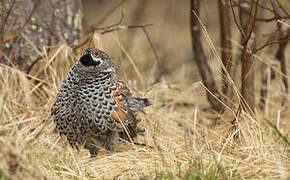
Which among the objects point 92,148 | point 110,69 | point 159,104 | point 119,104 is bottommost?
point 92,148

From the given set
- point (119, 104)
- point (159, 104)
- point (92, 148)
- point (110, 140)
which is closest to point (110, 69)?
point (119, 104)

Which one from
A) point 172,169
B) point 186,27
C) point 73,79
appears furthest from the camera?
point 186,27

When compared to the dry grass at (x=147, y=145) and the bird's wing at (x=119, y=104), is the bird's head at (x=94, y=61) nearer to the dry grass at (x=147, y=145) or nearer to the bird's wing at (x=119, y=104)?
the bird's wing at (x=119, y=104)

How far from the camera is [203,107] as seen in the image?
18.9 feet

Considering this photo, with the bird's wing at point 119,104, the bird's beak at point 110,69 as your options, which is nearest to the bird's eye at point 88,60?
the bird's beak at point 110,69

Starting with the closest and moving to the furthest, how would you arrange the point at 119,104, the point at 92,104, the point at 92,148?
1. the point at 92,104
2. the point at 119,104
3. the point at 92,148

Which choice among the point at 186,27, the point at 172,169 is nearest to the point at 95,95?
the point at 172,169

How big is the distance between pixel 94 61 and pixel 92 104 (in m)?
0.35

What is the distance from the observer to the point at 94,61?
12.0ft

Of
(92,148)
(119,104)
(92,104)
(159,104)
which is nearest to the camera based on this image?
(92,104)

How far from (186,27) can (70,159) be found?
28.4ft

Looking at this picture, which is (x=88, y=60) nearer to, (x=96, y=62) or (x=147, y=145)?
(x=96, y=62)

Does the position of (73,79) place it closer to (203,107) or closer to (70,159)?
(70,159)

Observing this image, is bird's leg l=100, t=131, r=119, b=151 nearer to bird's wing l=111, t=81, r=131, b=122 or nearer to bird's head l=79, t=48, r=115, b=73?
bird's wing l=111, t=81, r=131, b=122
